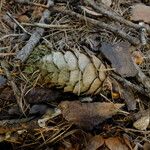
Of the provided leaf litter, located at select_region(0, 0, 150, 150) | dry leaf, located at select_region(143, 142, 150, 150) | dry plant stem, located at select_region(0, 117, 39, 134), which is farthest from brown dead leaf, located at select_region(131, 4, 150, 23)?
dry plant stem, located at select_region(0, 117, 39, 134)

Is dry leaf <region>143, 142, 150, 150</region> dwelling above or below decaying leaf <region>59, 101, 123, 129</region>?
below

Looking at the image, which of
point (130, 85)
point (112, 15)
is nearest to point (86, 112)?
point (130, 85)

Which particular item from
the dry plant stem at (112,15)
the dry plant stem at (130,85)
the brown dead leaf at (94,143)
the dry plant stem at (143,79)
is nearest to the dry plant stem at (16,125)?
the brown dead leaf at (94,143)

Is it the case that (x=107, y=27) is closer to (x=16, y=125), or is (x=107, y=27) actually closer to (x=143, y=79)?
(x=143, y=79)

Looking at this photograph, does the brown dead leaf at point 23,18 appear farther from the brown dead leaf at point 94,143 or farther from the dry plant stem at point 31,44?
the brown dead leaf at point 94,143

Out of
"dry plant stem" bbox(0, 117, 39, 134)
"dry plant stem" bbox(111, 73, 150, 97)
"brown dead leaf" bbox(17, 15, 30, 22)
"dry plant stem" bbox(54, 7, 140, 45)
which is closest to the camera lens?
"dry plant stem" bbox(0, 117, 39, 134)

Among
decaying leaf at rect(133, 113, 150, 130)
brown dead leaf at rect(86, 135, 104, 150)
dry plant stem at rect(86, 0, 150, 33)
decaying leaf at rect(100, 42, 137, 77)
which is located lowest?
brown dead leaf at rect(86, 135, 104, 150)

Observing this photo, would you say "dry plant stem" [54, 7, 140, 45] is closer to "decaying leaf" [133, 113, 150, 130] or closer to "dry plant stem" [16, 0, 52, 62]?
"dry plant stem" [16, 0, 52, 62]
